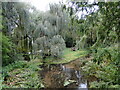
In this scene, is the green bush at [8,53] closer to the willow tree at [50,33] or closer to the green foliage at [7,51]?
the green foliage at [7,51]

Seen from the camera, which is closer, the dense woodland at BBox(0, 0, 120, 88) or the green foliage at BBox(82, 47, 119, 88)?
the dense woodland at BBox(0, 0, 120, 88)

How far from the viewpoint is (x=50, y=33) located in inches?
272

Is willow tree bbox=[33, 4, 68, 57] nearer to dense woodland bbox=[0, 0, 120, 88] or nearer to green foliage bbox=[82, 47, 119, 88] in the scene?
dense woodland bbox=[0, 0, 120, 88]

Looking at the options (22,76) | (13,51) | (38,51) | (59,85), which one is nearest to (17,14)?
(13,51)

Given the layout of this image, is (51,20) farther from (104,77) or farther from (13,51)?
(104,77)

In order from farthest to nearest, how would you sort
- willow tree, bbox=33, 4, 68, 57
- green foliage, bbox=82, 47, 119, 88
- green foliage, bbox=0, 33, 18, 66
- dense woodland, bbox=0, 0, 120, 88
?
willow tree, bbox=33, 4, 68, 57 < green foliage, bbox=0, 33, 18, 66 < green foliage, bbox=82, 47, 119, 88 < dense woodland, bbox=0, 0, 120, 88

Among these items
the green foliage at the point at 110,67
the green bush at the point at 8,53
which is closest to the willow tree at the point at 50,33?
the green bush at the point at 8,53

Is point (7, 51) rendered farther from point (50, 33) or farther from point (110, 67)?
point (110, 67)

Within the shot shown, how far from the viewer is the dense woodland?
2.01 meters

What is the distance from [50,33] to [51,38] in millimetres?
329

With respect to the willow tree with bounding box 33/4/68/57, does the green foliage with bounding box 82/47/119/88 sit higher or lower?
lower

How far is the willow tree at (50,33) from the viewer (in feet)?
22.1

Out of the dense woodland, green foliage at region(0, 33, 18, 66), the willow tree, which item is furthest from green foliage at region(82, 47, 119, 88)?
green foliage at region(0, 33, 18, 66)

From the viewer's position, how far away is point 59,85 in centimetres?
385
